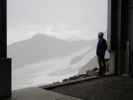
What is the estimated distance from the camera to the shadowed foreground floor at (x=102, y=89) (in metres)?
6.75

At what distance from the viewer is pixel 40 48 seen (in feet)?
31.6

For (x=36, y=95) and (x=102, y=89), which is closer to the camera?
(x=36, y=95)

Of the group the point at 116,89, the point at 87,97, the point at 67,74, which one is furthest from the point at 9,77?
the point at 67,74

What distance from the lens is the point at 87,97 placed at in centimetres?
664

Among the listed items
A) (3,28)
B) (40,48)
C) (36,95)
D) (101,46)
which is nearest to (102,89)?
(36,95)

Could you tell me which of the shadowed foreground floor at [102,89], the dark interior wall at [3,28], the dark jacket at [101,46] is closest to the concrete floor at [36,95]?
the shadowed foreground floor at [102,89]

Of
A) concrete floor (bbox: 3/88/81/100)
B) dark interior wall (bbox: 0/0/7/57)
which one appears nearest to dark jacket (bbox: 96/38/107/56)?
concrete floor (bbox: 3/88/81/100)

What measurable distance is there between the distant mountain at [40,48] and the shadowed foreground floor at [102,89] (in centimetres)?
197

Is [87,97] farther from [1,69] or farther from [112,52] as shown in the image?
[112,52]

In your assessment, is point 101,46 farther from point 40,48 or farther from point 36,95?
point 36,95

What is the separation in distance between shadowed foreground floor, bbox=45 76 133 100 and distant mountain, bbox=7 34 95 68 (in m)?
1.97

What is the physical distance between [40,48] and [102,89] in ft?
10.7

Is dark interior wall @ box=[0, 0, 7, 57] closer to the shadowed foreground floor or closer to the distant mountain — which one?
the distant mountain

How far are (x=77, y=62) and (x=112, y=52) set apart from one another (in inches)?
66.4
